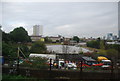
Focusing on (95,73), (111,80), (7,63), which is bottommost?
(111,80)

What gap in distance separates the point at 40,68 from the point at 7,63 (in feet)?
4.24

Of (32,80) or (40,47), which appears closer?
(32,80)

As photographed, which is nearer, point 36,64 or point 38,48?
point 36,64

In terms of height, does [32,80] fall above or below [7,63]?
below

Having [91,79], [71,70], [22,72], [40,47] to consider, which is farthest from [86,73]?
[40,47]

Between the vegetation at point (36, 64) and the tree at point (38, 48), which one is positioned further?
the tree at point (38, 48)

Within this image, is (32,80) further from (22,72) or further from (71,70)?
(71,70)

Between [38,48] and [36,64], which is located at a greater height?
[38,48]

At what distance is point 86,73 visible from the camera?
341 centimetres

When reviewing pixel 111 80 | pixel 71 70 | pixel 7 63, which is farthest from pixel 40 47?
pixel 111 80

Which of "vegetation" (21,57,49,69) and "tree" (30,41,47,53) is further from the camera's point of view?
"tree" (30,41,47,53)

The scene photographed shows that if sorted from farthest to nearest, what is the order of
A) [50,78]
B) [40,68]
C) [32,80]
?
[40,68], [50,78], [32,80]

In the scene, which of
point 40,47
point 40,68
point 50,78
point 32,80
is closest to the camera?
point 32,80

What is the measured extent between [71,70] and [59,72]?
434 millimetres
